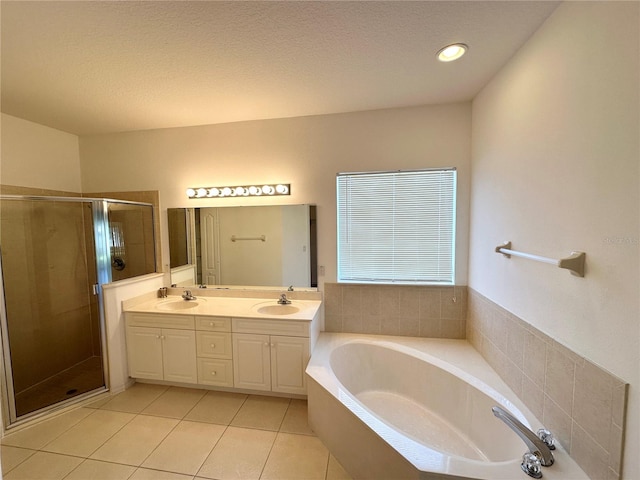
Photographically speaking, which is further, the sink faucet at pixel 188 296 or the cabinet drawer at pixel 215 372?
the sink faucet at pixel 188 296

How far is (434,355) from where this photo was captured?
2.16m

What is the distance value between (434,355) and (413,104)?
7.24 feet

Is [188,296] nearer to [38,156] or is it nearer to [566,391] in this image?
[38,156]

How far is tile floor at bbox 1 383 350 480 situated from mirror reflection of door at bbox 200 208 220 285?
3.81 ft

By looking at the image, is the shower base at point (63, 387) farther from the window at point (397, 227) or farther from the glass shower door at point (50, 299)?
the window at point (397, 227)

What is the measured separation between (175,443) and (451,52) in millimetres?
3229

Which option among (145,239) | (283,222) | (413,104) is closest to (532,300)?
(413,104)

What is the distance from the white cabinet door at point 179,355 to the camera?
2.35m

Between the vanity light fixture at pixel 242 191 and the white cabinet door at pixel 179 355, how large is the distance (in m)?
1.38

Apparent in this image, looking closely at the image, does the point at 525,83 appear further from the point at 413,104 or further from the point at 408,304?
the point at 408,304

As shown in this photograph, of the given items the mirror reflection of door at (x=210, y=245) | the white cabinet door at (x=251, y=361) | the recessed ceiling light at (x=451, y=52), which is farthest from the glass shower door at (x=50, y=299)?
the recessed ceiling light at (x=451, y=52)

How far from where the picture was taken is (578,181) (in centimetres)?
118

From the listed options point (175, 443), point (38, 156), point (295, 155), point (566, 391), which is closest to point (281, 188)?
point (295, 155)

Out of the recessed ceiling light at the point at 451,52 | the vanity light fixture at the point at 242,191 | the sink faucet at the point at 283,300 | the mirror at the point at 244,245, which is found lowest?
the sink faucet at the point at 283,300
